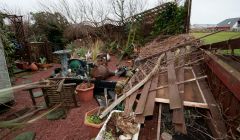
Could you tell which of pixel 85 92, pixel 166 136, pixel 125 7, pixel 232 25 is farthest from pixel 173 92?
pixel 232 25

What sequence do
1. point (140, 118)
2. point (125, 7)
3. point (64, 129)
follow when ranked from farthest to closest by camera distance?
point (125, 7)
point (64, 129)
point (140, 118)

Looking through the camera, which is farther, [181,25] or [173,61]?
[181,25]

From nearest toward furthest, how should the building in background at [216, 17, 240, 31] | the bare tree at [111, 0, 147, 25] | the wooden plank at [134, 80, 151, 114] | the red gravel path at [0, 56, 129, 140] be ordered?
1. the wooden plank at [134, 80, 151, 114]
2. the red gravel path at [0, 56, 129, 140]
3. the building in background at [216, 17, 240, 31]
4. the bare tree at [111, 0, 147, 25]

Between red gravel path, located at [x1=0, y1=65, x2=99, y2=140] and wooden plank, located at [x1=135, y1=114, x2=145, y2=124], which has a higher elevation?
wooden plank, located at [x1=135, y1=114, x2=145, y2=124]

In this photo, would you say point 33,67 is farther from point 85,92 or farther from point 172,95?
point 172,95

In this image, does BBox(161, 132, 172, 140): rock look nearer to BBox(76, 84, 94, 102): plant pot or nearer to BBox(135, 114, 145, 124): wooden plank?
BBox(135, 114, 145, 124): wooden plank

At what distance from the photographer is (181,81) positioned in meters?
3.17

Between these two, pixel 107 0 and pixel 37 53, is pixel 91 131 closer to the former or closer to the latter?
pixel 37 53

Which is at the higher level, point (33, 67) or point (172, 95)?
point (172, 95)

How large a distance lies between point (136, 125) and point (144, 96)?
57cm

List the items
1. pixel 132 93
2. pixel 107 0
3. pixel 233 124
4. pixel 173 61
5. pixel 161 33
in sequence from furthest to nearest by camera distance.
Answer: pixel 107 0, pixel 161 33, pixel 173 61, pixel 132 93, pixel 233 124

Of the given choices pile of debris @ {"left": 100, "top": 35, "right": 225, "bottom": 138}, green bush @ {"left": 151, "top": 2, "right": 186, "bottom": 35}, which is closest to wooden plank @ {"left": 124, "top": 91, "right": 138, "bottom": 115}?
pile of debris @ {"left": 100, "top": 35, "right": 225, "bottom": 138}

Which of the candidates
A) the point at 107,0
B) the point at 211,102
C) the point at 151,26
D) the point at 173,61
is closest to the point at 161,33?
the point at 151,26

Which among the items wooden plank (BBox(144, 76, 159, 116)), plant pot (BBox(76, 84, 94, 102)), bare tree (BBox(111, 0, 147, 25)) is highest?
bare tree (BBox(111, 0, 147, 25))
